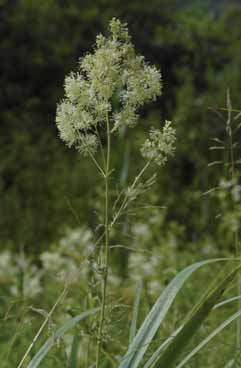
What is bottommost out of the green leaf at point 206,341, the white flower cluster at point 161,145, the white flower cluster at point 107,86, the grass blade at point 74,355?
the grass blade at point 74,355

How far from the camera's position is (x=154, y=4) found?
8.52 metres

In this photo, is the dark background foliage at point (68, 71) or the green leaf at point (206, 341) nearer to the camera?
the green leaf at point (206, 341)

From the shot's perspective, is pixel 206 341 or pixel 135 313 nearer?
pixel 206 341

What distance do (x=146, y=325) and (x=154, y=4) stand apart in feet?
24.6

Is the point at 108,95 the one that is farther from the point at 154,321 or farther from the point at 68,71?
the point at 68,71

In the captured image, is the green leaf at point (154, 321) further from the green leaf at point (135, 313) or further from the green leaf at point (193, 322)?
the green leaf at point (135, 313)

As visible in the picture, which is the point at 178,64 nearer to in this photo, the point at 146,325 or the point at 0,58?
the point at 0,58

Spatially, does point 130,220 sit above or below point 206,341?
above

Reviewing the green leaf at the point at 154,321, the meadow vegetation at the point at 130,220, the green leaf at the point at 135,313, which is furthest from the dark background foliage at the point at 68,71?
the green leaf at the point at 154,321

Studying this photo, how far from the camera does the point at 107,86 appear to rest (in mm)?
1238

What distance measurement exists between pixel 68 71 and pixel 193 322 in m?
6.74

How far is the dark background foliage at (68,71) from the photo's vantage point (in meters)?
6.55

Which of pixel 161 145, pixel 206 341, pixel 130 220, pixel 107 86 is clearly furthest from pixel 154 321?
pixel 130 220

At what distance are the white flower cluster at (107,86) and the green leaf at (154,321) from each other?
9.7 inches
